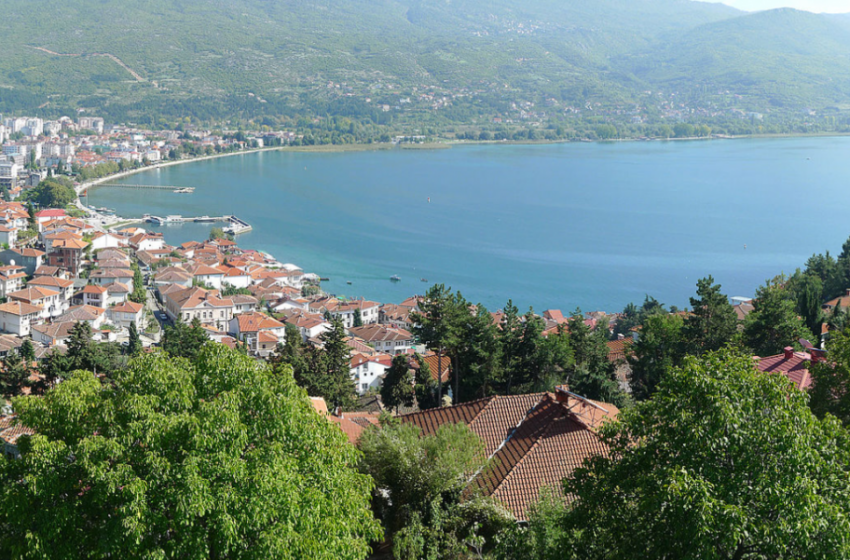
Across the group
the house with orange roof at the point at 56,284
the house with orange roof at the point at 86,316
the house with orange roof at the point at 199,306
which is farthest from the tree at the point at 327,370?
the house with orange roof at the point at 56,284

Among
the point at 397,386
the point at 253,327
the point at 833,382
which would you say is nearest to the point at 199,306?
the point at 253,327

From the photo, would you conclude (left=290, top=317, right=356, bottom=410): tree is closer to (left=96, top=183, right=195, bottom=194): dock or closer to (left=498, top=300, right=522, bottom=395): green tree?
(left=498, top=300, right=522, bottom=395): green tree

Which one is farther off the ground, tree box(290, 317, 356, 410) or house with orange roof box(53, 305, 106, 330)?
tree box(290, 317, 356, 410)

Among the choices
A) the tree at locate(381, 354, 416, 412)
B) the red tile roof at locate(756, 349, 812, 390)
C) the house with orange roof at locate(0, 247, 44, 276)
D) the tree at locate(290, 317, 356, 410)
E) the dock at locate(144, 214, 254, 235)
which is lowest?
the dock at locate(144, 214, 254, 235)

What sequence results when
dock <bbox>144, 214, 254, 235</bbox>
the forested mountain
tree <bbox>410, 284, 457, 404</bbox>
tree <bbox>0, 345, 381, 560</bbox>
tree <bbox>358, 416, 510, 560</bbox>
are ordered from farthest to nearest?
the forested mountain
dock <bbox>144, 214, 254, 235</bbox>
tree <bbox>410, 284, 457, 404</bbox>
tree <bbox>358, 416, 510, 560</bbox>
tree <bbox>0, 345, 381, 560</bbox>

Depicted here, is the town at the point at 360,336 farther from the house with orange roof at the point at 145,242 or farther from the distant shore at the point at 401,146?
the distant shore at the point at 401,146

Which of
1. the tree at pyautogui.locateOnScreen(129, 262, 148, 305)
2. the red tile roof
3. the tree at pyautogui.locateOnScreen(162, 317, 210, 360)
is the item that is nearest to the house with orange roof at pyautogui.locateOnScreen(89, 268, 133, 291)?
the tree at pyautogui.locateOnScreen(129, 262, 148, 305)
